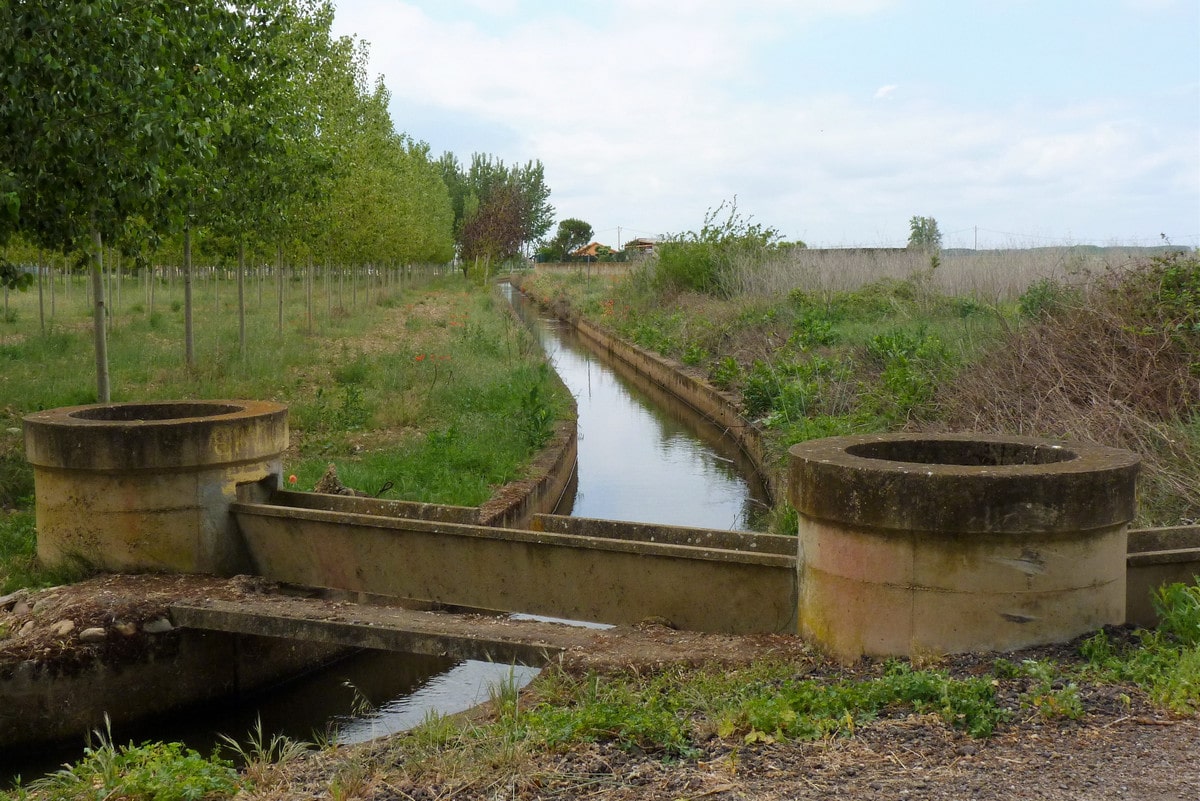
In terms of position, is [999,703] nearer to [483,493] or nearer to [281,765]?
[281,765]

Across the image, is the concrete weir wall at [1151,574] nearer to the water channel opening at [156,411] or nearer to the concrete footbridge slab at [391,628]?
the concrete footbridge slab at [391,628]

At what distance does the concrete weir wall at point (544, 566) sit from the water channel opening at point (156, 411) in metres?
1.03

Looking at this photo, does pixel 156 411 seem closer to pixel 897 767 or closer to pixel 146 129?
pixel 146 129

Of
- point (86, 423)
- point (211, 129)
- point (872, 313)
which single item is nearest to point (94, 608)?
point (86, 423)

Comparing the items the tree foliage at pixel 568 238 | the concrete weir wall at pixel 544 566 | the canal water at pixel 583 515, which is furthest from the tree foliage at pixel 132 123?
the tree foliage at pixel 568 238

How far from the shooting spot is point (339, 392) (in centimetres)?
1418

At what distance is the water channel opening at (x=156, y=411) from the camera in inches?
291

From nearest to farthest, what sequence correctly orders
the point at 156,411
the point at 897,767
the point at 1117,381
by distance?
the point at 897,767 < the point at 156,411 < the point at 1117,381

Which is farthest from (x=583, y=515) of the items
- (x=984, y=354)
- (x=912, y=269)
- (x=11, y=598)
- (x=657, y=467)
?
(x=912, y=269)

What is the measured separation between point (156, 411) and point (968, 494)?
5.56 m

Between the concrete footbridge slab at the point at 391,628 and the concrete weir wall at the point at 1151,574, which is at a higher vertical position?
the concrete weir wall at the point at 1151,574

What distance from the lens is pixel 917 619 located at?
461cm

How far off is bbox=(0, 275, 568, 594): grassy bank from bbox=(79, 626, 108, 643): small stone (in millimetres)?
1122

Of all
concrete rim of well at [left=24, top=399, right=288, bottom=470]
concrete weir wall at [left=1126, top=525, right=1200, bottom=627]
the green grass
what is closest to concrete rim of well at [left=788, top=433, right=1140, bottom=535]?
concrete weir wall at [left=1126, top=525, right=1200, bottom=627]
